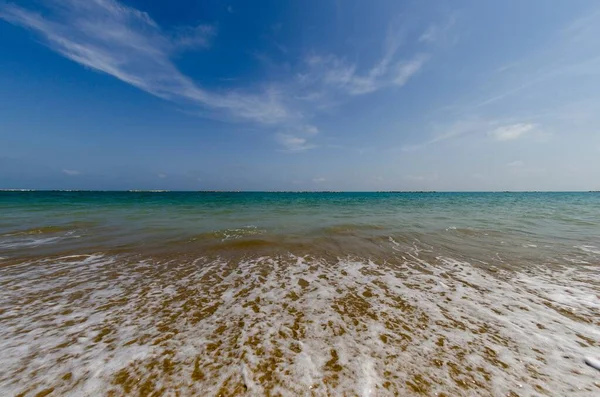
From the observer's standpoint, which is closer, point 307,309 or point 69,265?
point 307,309

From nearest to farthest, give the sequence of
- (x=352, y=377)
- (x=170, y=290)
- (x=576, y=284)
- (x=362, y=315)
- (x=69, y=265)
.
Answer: (x=352, y=377), (x=362, y=315), (x=170, y=290), (x=576, y=284), (x=69, y=265)

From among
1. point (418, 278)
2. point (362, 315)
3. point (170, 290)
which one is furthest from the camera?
point (418, 278)

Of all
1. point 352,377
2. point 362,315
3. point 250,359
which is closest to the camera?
point 352,377

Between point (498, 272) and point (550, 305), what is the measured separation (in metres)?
2.00

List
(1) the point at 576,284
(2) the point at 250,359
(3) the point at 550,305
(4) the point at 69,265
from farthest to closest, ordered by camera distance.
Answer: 1. (4) the point at 69,265
2. (1) the point at 576,284
3. (3) the point at 550,305
4. (2) the point at 250,359

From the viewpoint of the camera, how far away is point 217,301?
495 cm

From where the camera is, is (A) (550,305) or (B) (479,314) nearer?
(B) (479,314)

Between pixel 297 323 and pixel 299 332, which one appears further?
pixel 297 323

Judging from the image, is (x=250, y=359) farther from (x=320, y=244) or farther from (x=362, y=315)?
(x=320, y=244)

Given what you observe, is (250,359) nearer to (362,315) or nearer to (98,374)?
(98,374)

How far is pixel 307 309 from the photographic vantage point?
462 centimetres

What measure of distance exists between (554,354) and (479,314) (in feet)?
3.63

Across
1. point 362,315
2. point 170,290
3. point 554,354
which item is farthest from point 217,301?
point 554,354

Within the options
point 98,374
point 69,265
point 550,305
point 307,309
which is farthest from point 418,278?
point 69,265
